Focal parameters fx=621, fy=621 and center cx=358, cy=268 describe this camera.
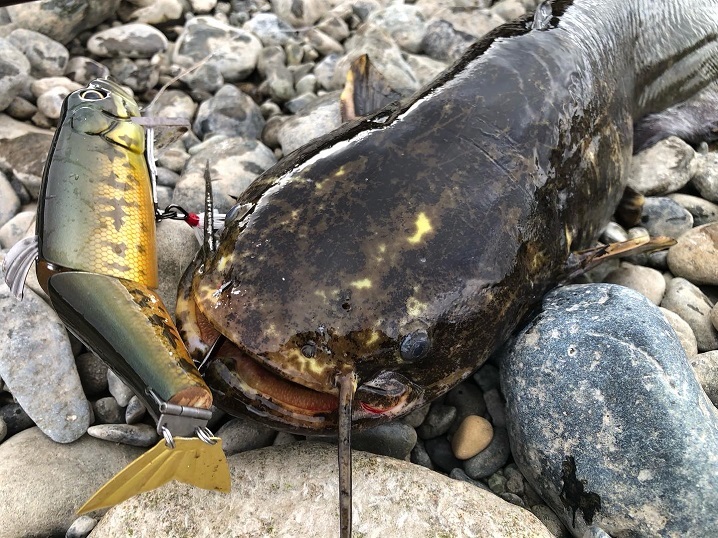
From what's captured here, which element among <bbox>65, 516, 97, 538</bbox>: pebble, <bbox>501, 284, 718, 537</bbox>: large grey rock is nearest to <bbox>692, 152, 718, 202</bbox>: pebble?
<bbox>501, 284, 718, 537</bbox>: large grey rock

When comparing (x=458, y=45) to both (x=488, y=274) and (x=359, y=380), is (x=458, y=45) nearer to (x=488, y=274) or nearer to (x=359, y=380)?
(x=488, y=274)

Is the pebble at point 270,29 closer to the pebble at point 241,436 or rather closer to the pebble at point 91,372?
the pebble at point 91,372

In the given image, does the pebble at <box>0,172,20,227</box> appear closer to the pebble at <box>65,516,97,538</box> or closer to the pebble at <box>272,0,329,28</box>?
the pebble at <box>65,516,97,538</box>

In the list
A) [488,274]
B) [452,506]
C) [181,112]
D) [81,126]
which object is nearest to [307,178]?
[488,274]

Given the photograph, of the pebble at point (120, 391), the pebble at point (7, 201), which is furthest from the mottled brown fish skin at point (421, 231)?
the pebble at point (7, 201)

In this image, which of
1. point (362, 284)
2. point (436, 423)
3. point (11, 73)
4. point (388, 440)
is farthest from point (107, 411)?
point (11, 73)

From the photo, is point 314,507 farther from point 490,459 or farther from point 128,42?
point 128,42
